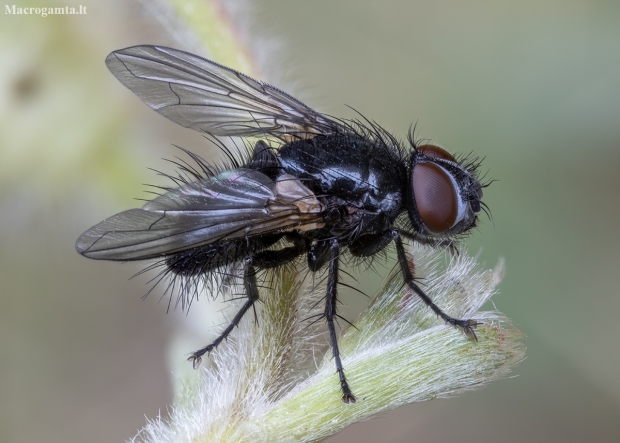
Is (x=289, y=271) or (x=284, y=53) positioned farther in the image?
(x=284, y=53)

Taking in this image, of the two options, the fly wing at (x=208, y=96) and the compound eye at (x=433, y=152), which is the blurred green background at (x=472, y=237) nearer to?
the fly wing at (x=208, y=96)

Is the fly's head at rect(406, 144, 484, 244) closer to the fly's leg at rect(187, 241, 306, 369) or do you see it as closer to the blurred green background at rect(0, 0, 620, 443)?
the fly's leg at rect(187, 241, 306, 369)

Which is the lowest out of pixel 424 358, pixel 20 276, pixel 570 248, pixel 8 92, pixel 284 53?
pixel 570 248

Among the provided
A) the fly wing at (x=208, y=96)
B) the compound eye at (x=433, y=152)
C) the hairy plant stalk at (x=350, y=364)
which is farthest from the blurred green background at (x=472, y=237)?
the hairy plant stalk at (x=350, y=364)

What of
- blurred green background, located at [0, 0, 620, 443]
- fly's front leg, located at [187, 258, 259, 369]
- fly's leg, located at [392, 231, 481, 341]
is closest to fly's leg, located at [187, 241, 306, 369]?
fly's front leg, located at [187, 258, 259, 369]

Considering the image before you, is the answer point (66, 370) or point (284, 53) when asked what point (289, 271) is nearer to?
point (284, 53)

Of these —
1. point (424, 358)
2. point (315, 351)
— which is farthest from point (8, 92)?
point (424, 358)
